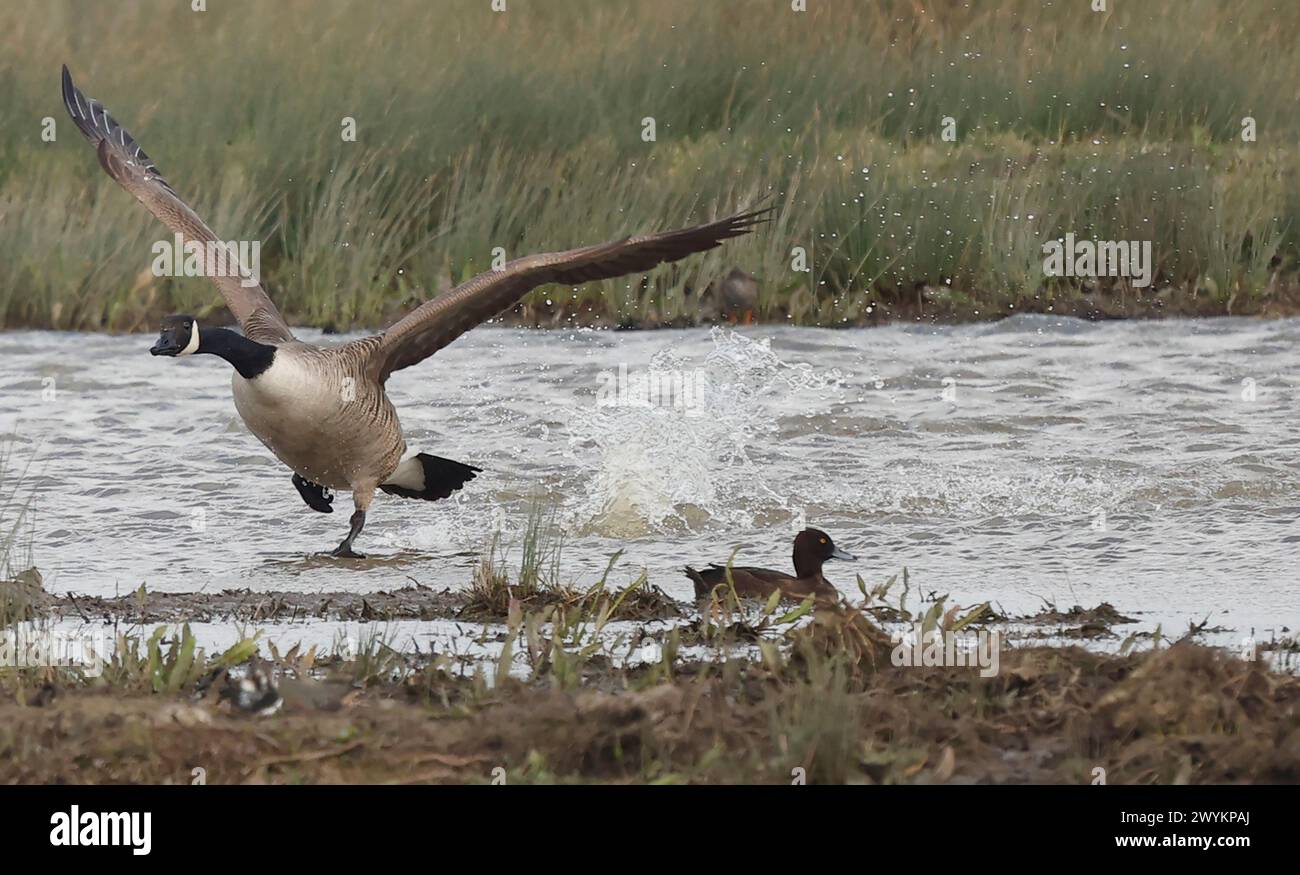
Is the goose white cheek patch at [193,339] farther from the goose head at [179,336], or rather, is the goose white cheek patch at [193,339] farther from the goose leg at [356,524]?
the goose leg at [356,524]

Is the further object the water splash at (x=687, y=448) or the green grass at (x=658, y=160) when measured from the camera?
the green grass at (x=658, y=160)

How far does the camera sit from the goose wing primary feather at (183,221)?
9312 millimetres

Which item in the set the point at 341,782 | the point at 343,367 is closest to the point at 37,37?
the point at 343,367

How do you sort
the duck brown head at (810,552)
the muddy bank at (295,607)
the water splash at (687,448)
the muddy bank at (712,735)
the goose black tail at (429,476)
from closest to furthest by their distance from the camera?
1. the muddy bank at (712,735)
2. the muddy bank at (295,607)
3. the duck brown head at (810,552)
4. the water splash at (687,448)
5. the goose black tail at (429,476)

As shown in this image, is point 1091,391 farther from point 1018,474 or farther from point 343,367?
point 343,367

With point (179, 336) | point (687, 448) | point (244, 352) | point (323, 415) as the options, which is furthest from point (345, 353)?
point (687, 448)

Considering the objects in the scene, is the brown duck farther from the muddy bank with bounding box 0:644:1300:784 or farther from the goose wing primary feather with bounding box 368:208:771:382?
the muddy bank with bounding box 0:644:1300:784

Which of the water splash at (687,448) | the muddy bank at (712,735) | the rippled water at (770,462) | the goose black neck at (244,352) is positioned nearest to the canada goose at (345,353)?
the goose black neck at (244,352)

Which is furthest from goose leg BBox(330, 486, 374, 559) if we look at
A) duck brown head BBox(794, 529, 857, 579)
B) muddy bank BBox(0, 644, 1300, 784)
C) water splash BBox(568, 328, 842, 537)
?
muddy bank BBox(0, 644, 1300, 784)

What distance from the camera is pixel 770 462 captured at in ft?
33.7
